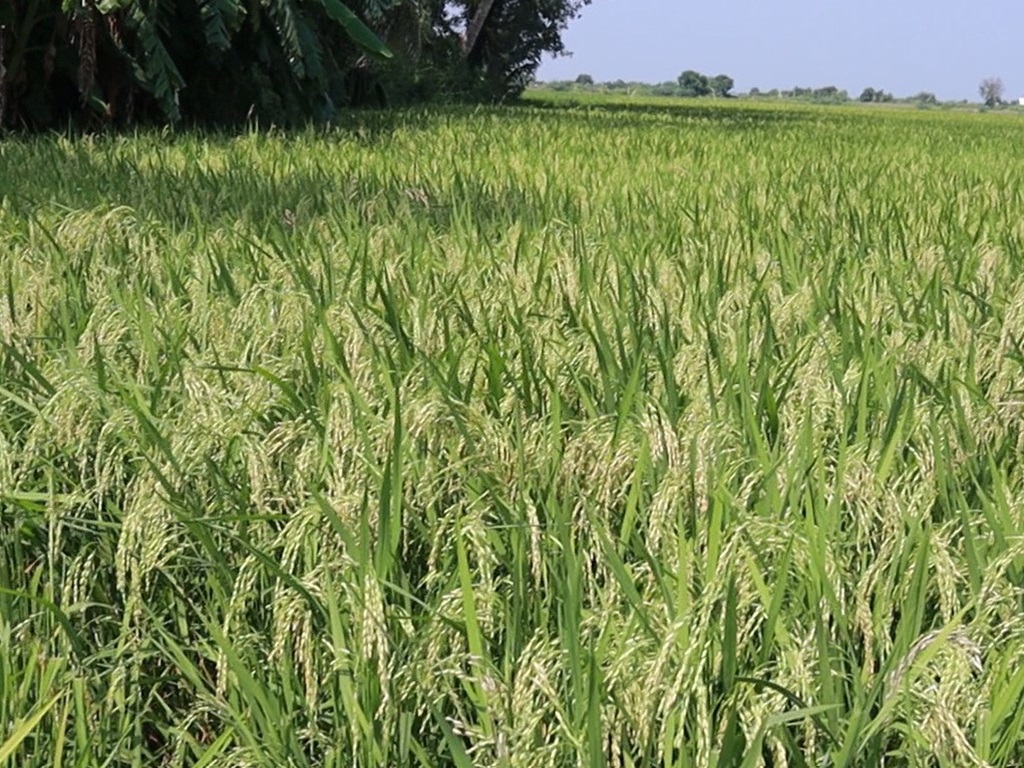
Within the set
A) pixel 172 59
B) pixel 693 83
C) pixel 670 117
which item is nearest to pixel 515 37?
pixel 670 117

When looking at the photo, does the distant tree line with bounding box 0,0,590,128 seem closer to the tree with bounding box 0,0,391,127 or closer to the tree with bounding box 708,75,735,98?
the tree with bounding box 0,0,391,127

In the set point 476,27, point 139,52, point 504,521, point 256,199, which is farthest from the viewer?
point 476,27

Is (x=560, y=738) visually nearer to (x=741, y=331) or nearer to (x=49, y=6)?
(x=741, y=331)

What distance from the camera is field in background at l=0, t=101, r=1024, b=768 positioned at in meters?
0.86

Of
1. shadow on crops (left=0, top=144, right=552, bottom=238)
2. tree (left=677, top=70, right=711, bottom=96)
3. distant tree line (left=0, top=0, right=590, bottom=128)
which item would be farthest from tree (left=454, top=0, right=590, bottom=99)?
tree (left=677, top=70, right=711, bottom=96)

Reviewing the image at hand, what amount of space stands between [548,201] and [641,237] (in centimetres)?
82

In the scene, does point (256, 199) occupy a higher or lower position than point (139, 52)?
lower

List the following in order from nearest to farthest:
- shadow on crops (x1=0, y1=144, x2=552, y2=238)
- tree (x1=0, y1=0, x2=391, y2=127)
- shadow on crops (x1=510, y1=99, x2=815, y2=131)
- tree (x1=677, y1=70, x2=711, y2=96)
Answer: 1. shadow on crops (x1=0, y1=144, x2=552, y2=238)
2. tree (x1=0, y1=0, x2=391, y2=127)
3. shadow on crops (x1=510, y1=99, x2=815, y2=131)
4. tree (x1=677, y1=70, x2=711, y2=96)

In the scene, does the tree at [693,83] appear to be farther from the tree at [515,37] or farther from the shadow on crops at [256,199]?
the shadow on crops at [256,199]

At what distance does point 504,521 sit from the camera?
1.12 m

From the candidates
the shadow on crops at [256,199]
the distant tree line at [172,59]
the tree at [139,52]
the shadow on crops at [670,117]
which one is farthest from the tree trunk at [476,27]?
the shadow on crops at [256,199]

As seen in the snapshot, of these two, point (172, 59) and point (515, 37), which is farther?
point (515, 37)

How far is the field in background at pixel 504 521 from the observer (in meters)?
0.86

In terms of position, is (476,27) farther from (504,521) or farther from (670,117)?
(504,521)
